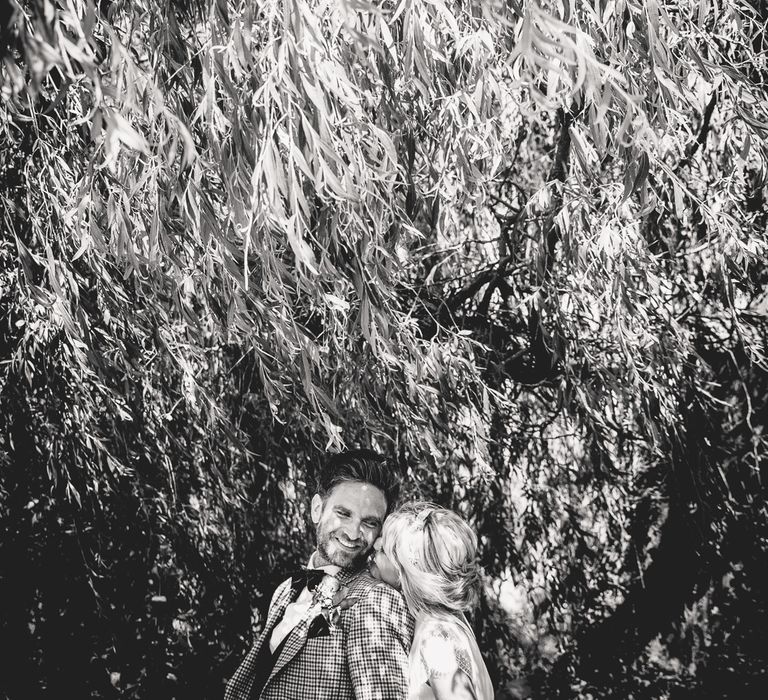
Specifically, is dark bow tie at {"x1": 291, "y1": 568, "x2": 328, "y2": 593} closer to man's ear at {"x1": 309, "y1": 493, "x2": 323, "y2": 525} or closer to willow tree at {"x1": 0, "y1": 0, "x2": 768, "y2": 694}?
man's ear at {"x1": 309, "y1": 493, "x2": 323, "y2": 525}

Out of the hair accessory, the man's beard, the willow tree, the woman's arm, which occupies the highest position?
the willow tree

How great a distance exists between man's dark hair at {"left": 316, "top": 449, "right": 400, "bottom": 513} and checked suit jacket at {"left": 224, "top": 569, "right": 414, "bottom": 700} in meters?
0.32

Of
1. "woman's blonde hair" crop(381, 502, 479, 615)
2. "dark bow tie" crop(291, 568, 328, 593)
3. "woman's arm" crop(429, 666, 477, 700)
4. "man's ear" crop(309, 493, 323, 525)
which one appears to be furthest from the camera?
"man's ear" crop(309, 493, 323, 525)

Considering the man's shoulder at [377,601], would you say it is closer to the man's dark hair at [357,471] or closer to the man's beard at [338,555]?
the man's beard at [338,555]

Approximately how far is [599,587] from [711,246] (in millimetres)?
1498

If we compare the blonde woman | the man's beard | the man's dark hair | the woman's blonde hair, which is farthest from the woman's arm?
the man's dark hair

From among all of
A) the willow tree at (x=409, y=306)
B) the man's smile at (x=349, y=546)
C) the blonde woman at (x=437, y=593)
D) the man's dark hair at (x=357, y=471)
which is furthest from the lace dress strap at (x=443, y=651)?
the willow tree at (x=409, y=306)

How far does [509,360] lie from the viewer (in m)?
3.17

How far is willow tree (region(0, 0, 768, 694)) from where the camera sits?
179 centimetres

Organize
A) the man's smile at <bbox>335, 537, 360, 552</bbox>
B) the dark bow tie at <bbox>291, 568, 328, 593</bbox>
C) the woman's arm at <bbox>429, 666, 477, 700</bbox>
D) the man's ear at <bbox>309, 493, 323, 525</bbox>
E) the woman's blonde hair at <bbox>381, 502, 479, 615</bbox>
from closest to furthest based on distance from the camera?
the woman's arm at <bbox>429, 666, 477, 700</bbox>, the woman's blonde hair at <bbox>381, 502, 479, 615</bbox>, the dark bow tie at <bbox>291, 568, 328, 593</bbox>, the man's smile at <bbox>335, 537, 360, 552</bbox>, the man's ear at <bbox>309, 493, 323, 525</bbox>

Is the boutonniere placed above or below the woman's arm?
above

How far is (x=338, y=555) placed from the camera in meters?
1.83

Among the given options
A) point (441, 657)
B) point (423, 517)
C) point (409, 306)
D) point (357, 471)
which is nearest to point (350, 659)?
point (441, 657)

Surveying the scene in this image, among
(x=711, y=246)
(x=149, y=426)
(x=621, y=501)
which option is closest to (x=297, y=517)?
(x=149, y=426)
